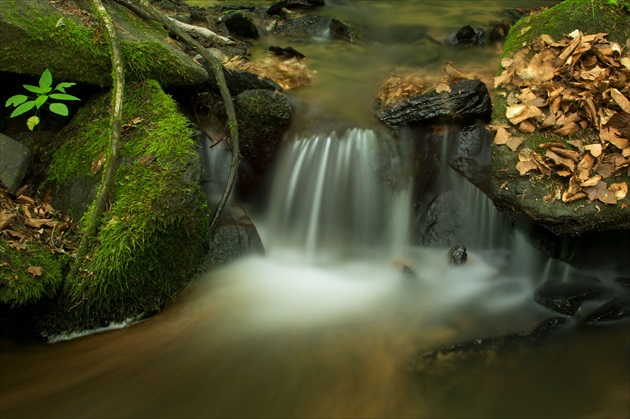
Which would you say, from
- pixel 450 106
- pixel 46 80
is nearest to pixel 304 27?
pixel 450 106

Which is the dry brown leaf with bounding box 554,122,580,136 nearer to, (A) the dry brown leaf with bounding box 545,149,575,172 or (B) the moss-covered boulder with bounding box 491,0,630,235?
(B) the moss-covered boulder with bounding box 491,0,630,235

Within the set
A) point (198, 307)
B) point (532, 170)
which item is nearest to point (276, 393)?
point (198, 307)

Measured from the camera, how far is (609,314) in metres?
4.03

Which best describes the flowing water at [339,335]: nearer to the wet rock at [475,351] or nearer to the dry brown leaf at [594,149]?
the wet rock at [475,351]

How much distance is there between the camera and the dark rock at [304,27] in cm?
787

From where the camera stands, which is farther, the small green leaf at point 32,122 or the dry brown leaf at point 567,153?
the small green leaf at point 32,122

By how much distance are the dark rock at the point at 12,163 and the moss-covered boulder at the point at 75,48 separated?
613 mm

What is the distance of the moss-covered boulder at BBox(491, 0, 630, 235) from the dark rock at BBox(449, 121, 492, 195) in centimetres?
21

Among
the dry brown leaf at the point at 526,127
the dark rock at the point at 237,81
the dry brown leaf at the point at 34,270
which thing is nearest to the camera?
the dry brown leaf at the point at 34,270

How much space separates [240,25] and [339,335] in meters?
5.24

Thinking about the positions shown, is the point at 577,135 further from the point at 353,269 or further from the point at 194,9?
the point at 194,9

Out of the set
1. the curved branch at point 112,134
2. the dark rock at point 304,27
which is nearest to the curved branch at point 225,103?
the curved branch at point 112,134

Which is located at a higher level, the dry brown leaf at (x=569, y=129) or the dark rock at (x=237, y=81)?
the dark rock at (x=237, y=81)

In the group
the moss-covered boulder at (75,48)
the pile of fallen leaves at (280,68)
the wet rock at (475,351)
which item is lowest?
the wet rock at (475,351)
